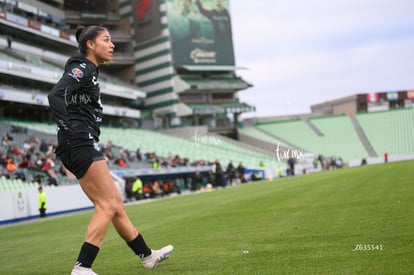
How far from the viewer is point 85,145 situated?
18.1 ft

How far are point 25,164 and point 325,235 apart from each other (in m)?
25.6

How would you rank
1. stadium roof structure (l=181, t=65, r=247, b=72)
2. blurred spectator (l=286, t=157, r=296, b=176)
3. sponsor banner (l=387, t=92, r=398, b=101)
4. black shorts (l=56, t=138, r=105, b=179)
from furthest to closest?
sponsor banner (l=387, t=92, r=398, b=101)
stadium roof structure (l=181, t=65, r=247, b=72)
blurred spectator (l=286, t=157, r=296, b=176)
black shorts (l=56, t=138, r=105, b=179)

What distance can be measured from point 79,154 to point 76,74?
2.62ft

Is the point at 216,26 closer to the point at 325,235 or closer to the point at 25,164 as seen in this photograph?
the point at 25,164

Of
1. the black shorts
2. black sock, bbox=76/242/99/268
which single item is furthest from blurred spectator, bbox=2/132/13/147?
black sock, bbox=76/242/99/268

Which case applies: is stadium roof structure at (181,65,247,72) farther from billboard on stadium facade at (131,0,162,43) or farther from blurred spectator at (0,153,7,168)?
blurred spectator at (0,153,7,168)

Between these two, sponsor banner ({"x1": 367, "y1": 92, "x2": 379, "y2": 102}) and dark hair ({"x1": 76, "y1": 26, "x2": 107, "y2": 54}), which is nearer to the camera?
dark hair ({"x1": 76, "y1": 26, "x2": 107, "y2": 54})

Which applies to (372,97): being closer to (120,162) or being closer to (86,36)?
(120,162)

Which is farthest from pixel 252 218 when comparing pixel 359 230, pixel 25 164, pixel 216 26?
pixel 216 26

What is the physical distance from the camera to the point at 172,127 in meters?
76.5

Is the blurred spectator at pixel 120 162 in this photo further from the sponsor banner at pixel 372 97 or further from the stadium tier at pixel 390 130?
the sponsor banner at pixel 372 97

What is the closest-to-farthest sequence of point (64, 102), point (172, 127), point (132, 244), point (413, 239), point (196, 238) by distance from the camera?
point (64, 102) → point (132, 244) → point (413, 239) → point (196, 238) → point (172, 127)

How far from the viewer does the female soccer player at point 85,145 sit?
18.0 ft

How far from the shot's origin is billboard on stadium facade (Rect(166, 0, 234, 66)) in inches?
3095
